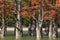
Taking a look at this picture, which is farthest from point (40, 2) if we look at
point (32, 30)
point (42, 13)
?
point (32, 30)

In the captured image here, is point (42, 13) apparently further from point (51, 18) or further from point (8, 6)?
point (8, 6)

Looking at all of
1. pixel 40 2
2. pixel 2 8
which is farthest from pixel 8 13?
pixel 40 2

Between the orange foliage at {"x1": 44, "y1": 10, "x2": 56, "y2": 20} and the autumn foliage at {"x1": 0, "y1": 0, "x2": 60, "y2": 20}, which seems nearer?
the autumn foliage at {"x1": 0, "y1": 0, "x2": 60, "y2": 20}

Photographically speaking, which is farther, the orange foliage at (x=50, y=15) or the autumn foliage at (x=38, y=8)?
the orange foliage at (x=50, y=15)

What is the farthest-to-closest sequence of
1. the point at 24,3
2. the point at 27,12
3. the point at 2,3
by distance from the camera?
the point at 24,3 → the point at 27,12 → the point at 2,3

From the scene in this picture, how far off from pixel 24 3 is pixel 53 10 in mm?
7561

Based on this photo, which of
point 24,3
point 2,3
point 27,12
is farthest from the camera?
point 24,3

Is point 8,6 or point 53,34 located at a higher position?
point 8,6

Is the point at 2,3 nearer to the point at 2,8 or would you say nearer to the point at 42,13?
the point at 2,8

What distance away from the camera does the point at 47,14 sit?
46.3m

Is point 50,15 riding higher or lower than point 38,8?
lower

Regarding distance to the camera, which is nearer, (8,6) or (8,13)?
(8,6)

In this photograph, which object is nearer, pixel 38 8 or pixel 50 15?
pixel 38 8

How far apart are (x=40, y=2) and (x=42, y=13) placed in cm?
187
